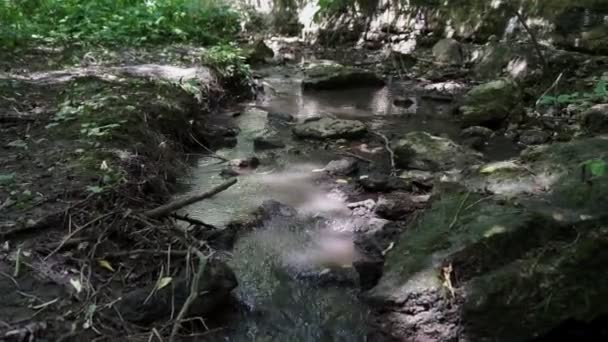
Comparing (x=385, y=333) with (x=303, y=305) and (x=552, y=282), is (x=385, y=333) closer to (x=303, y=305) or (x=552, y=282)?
(x=303, y=305)

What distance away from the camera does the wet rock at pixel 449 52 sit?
33.7ft

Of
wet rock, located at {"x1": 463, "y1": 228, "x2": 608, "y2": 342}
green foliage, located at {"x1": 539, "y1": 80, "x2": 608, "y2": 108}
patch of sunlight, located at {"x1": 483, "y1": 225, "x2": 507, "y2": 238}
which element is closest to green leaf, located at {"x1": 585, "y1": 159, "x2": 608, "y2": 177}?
wet rock, located at {"x1": 463, "y1": 228, "x2": 608, "y2": 342}

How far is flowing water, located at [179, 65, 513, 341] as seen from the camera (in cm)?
339

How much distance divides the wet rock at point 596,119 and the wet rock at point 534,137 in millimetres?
417

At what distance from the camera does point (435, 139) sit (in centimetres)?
609

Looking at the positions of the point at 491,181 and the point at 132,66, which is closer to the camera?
the point at 491,181

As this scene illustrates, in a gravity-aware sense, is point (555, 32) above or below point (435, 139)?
above

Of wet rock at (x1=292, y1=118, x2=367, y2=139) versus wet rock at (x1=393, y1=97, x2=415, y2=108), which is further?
wet rock at (x1=393, y1=97, x2=415, y2=108)

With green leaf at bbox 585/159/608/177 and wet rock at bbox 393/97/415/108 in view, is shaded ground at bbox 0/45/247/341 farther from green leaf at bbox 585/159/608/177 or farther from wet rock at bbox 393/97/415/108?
wet rock at bbox 393/97/415/108

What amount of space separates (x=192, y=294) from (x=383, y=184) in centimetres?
267

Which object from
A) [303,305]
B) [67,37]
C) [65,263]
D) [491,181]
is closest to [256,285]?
[303,305]

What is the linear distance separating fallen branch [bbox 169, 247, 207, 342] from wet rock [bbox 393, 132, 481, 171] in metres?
3.11

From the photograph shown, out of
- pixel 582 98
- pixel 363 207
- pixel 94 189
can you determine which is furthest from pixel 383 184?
pixel 582 98

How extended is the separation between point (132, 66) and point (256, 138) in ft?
7.58
